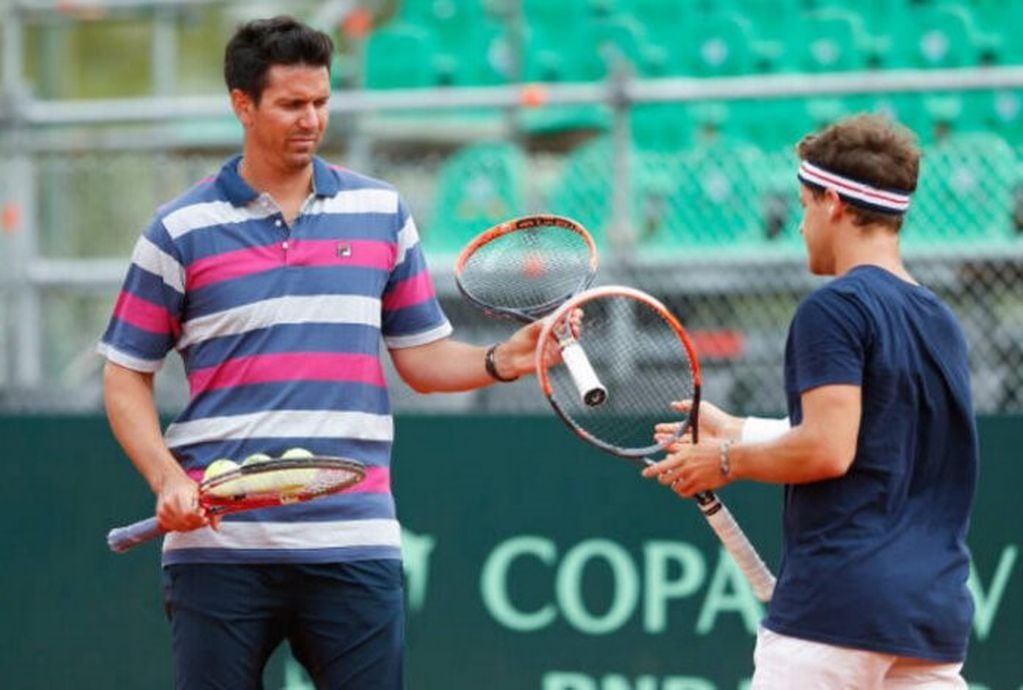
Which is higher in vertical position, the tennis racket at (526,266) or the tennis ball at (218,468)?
the tennis racket at (526,266)

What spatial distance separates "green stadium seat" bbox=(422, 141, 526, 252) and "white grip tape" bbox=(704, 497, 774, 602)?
354 centimetres

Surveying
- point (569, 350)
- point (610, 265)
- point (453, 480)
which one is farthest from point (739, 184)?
point (569, 350)

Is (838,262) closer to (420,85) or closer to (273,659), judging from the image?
(273,659)

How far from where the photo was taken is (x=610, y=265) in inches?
264

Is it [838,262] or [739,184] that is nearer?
[838,262]

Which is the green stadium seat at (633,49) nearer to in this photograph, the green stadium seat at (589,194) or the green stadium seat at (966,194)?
the green stadium seat at (589,194)

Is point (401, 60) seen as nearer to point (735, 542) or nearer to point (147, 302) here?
point (147, 302)

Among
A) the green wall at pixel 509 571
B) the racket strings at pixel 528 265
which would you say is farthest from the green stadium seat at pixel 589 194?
the racket strings at pixel 528 265

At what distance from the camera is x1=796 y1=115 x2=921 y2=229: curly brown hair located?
12.6 ft

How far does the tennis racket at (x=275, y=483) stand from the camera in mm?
3967

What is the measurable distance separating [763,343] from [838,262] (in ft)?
9.18

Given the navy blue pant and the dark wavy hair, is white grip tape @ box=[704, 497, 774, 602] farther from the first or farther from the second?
the dark wavy hair

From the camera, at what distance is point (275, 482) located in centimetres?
401

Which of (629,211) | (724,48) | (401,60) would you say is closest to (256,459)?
(629,211)
